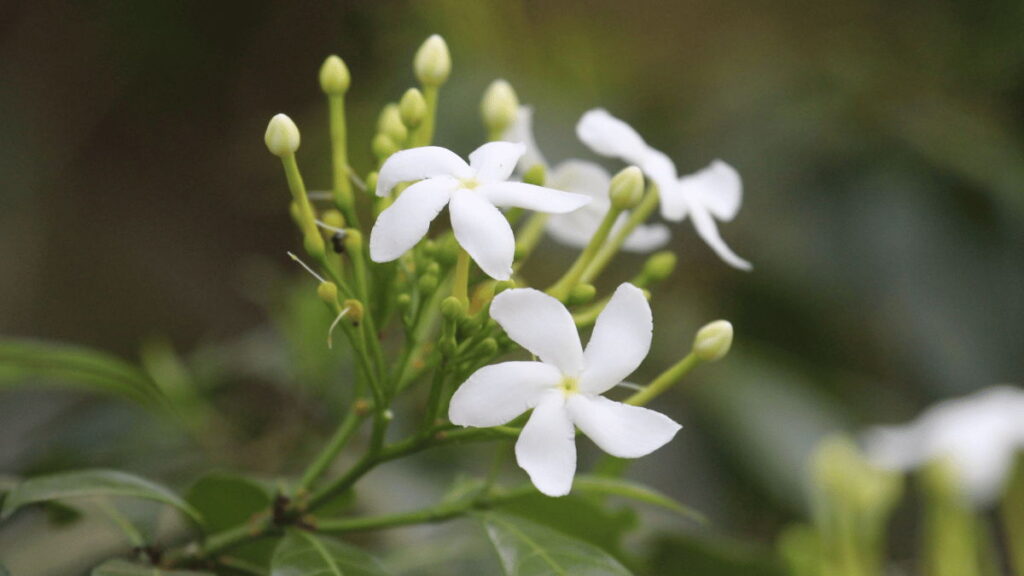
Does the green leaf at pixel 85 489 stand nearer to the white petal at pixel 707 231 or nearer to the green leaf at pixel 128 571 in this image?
the green leaf at pixel 128 571

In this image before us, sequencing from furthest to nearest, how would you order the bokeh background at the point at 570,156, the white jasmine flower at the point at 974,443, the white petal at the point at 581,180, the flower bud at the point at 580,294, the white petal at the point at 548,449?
the bokeh background at the point at 570,156
the white jasmine flower at the point at 974,443
the white petal at the point at 581,180
the flower bud at the point at 580,294
the white petal at the point at 548,449

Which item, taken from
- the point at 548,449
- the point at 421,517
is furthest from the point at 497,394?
the point at 421,517

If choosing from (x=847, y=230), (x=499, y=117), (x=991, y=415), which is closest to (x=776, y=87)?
(x=847, y=230)

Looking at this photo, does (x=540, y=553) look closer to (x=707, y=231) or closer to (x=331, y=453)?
(x=331, y=453)

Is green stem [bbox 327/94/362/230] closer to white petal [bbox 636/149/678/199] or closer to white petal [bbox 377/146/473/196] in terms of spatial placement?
white petal [bbox 377/146/473/196]

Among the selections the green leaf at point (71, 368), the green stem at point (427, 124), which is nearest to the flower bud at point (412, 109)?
the green stem at point (427, 124)

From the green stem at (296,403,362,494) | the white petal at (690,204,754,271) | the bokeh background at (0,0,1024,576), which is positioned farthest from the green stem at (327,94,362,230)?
the bokeh background at (0,0,1024,576)
